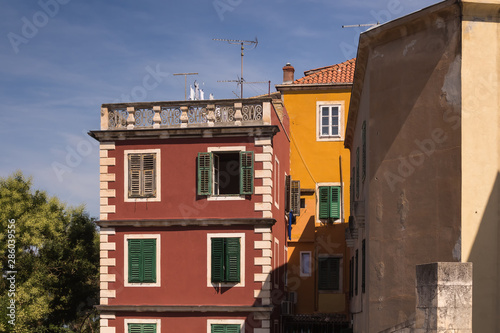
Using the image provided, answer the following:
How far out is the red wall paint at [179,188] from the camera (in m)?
27.9

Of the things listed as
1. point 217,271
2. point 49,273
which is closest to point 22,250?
point 49,273

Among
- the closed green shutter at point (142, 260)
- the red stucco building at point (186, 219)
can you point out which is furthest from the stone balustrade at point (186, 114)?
the closed green shutter at point (142, 260)

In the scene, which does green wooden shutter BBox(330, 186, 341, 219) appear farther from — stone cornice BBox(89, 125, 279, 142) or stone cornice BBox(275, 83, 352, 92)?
stone cornice BBox(89, 125, 279, 142)

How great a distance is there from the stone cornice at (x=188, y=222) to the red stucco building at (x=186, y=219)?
4cm

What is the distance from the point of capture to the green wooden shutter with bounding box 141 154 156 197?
93.2ft

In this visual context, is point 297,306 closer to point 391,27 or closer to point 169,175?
point 169,175

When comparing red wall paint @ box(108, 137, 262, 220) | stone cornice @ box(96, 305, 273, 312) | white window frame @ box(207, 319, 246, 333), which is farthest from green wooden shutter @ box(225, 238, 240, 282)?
white window frame @ box(207, 319, 246, 333)

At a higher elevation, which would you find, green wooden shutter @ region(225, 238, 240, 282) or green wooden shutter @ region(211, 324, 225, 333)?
green wooden shutter @ region(225, 238, 240, 282)

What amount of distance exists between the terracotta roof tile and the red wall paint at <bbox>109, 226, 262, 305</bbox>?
12.2 meters

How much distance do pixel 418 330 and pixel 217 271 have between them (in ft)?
51.9

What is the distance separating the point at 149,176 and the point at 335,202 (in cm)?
1088

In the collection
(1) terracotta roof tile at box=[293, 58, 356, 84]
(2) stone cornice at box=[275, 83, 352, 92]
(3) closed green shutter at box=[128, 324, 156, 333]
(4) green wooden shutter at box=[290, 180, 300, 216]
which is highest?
(1) terracotta roof tile at box=[293, 58, 356, 84]

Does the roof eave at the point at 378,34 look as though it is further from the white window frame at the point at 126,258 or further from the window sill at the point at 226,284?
the white window frame at the point at 126,258

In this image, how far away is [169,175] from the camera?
28.4m
